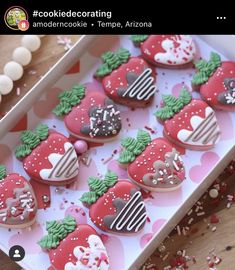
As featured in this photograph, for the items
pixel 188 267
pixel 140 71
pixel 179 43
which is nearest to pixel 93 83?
pixel 140 71

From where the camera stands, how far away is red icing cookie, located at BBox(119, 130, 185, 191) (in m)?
1.70

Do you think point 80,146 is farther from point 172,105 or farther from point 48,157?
point 172,105

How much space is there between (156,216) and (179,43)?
499 millimetres

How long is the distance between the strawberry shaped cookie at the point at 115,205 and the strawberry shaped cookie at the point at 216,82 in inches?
13.3

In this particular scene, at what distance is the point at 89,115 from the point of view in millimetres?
1764

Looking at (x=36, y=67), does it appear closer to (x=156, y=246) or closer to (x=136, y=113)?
(x=136, y=113)

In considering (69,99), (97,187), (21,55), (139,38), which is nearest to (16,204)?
(97,187)

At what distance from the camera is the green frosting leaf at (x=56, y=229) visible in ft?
5.40

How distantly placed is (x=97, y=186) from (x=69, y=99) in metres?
0.26

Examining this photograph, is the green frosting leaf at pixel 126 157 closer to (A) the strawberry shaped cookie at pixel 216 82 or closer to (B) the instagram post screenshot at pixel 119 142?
(B) the instagram post screenshot at pixel 119 142

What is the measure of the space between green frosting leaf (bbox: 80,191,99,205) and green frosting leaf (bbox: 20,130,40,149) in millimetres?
188

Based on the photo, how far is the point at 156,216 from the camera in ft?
5.57

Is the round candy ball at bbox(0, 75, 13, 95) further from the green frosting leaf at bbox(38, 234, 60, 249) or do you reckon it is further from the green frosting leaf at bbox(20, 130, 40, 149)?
the green frosting leaf at bbox(38, 234, 60, 249)
